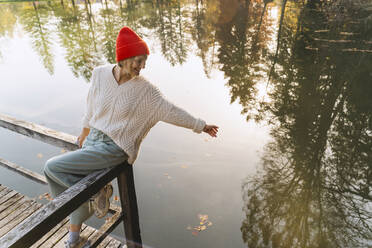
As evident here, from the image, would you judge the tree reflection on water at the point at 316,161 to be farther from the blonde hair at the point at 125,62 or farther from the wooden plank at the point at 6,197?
the blonde hair at the point at 125,62

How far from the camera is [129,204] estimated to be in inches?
109

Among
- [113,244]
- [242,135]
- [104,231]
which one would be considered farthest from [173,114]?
[242,135]

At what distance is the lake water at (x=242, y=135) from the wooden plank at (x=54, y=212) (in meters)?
1.01

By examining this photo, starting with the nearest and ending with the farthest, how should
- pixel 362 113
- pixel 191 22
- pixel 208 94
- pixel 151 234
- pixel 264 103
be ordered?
pixel 151 234 → pixel 362 113 → pixel 264 103 → pixel 208 94 → pixel 191 22

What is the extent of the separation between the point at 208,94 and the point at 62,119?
5873 mm

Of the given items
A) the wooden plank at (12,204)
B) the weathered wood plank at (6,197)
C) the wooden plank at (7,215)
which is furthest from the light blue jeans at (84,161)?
the weathered wood plank at (6,197)

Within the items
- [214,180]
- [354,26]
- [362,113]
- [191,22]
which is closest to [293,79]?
[362,113]

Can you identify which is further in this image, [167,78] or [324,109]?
[167,78]

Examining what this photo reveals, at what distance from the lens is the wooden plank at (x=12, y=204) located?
3.46 metres

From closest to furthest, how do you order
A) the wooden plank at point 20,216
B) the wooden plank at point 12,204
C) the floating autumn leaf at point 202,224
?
the wooden plank at point 20,216
the wooden plank at point 12,204
the floating autumn leaf at point 202,224

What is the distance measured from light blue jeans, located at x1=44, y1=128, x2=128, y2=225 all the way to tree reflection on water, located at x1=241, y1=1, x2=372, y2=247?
3748 mm

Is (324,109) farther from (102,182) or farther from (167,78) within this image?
(102,182)

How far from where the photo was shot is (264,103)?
989cm

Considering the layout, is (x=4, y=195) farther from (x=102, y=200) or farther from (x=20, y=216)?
(x=102, y=200)
